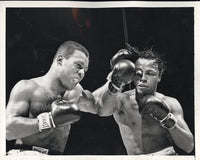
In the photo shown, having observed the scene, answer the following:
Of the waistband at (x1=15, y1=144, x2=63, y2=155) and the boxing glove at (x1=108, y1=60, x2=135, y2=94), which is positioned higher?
the boxing glove at (x1=108, y1=60, x2=135, y2=94)

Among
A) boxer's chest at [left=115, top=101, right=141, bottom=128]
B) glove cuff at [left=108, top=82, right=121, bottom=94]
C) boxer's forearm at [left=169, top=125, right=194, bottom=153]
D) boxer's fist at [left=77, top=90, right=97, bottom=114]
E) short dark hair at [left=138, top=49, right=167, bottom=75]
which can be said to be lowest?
boxer's forearm at [left=169, top=125, right=194, bottom=153]

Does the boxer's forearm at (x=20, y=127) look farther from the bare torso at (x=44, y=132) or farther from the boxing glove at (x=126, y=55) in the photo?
the boxing glove at (x=126, y=55)

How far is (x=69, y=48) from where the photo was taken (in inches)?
62.0

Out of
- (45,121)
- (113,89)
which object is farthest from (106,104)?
(45,121)

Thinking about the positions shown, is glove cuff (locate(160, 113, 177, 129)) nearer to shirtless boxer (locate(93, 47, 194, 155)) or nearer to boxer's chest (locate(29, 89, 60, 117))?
shirtless boxer (locate(93, 47, 194, 155))

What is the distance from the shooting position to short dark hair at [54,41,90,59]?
5.15 ft

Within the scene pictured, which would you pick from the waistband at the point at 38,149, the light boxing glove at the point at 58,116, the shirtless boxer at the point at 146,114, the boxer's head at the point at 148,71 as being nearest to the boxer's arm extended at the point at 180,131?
the shirtless boxer at the point at 146,114

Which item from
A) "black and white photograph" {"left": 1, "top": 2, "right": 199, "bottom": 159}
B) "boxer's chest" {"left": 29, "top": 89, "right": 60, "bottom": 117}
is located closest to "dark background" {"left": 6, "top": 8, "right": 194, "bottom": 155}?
"black and white photograph" {"left": 1, "top": 2, "right": 199, "bottom": 159}

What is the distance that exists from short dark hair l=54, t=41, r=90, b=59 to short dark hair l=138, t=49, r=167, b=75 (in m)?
0.31

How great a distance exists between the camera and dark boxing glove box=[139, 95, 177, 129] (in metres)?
1.56

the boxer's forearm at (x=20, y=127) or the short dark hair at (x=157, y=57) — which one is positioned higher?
the short dark hair at (x=157, y=57)

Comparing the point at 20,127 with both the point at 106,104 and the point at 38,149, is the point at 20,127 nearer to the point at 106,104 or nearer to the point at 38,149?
the point at 38,149

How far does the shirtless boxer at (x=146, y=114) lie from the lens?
5.11 ft

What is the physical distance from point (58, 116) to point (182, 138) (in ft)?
2.20
